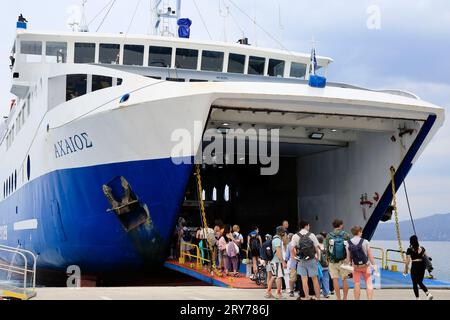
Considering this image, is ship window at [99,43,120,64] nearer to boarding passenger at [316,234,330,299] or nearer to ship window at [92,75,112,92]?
ship window at [92,75,112,92]

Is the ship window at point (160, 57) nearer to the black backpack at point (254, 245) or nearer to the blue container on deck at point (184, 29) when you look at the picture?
the blue container on deck at point (184, 29)

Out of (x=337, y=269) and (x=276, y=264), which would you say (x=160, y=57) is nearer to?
(x=276, y=264)

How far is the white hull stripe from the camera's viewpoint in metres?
16.6

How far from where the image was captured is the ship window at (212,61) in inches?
633

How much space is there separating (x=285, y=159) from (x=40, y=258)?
27.8 ft

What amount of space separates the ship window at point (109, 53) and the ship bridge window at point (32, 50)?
1.91 m

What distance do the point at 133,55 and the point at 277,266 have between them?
8.47 m

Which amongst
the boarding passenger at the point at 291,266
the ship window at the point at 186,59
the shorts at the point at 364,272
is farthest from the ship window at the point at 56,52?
the shorts at the point at 364,272

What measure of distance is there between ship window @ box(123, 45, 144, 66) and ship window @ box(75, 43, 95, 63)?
925 mm

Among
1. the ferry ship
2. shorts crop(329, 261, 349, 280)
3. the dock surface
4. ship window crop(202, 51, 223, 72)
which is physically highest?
ship window crop(202, 51, 223, 72)

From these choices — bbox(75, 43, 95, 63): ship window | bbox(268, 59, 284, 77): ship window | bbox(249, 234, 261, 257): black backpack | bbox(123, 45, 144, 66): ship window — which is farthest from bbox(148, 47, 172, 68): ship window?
bbox(249, 234, 261, 257): black backpack

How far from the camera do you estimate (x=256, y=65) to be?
16.8 m

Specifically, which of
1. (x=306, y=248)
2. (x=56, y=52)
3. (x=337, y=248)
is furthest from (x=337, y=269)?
(x=56, y=52)

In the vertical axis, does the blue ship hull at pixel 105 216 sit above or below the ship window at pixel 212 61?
below
